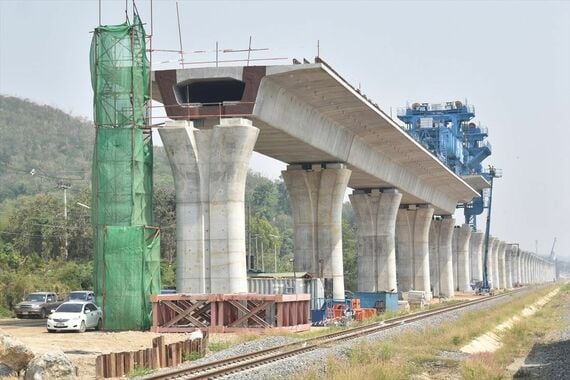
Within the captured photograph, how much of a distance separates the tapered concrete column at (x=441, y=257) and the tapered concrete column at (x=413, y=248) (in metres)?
16.7

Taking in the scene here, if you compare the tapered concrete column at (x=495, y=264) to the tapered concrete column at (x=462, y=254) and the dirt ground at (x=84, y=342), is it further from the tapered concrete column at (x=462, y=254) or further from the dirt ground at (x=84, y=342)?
the dirt ground at (x=84, y=342)

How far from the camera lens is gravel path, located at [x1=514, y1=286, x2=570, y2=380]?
2744cm

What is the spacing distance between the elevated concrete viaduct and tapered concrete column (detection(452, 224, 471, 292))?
56323mm

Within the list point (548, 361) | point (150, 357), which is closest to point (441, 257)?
point (548, 361)

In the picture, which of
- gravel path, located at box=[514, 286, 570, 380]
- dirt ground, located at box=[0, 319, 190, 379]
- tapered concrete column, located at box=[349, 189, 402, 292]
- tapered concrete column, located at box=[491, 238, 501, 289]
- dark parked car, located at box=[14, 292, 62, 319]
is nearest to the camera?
gravel path, located at box=[514, 286, 570, 380]

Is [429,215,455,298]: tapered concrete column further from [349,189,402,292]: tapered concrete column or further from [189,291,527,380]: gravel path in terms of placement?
[189,291,527,380]: gravel path

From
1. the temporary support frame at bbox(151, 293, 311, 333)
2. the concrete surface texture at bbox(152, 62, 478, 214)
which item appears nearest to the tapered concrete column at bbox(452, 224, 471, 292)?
the concrete surface texture at bbox(152, 62, 478, 214)

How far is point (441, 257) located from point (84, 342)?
8692 centimetres

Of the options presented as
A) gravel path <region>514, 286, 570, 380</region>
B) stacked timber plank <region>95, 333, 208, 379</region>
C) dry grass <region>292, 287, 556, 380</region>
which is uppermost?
stacked timber plank <region>95, 333, 208, 379</region>

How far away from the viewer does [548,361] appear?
3225 cm

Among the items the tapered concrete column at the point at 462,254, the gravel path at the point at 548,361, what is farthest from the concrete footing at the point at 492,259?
the gravel path at the point at 548,361

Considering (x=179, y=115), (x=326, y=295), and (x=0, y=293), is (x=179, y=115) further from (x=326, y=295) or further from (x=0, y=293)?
(x=0, y=293)

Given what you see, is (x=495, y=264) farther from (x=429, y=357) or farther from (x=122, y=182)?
(x=429, y=357)

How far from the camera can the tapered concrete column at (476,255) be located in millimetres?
155125
